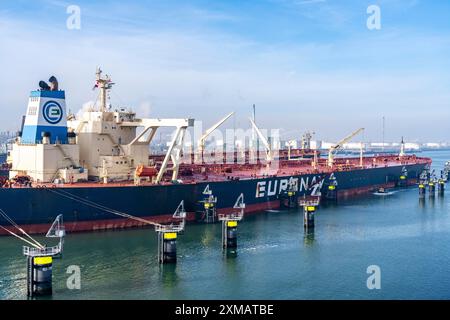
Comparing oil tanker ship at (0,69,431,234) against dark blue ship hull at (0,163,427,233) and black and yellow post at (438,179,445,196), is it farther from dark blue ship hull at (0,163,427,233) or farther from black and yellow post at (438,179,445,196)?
black and yellow post at (438,179,445,196)

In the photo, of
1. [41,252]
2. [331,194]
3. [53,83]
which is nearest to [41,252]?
[41,252]

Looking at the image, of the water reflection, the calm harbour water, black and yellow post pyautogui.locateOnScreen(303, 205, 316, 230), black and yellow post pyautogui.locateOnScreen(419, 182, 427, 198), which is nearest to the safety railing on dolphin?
the calm harbour water

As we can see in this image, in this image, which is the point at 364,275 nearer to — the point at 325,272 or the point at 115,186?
the point at 325,272

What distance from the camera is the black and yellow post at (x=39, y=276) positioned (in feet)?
68.2

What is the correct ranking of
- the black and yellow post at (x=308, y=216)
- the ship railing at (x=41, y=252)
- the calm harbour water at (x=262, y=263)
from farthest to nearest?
the black and yellow post at (x=308, y=216) < the calm harbour water at (x=262, y=263) < the ship railing at (x=41, y=252)

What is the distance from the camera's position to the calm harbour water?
72.8 feet

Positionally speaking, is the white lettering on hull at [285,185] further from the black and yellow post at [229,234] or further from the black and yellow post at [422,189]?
the black and yellow post at [229,234]

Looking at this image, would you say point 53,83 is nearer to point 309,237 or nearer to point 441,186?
point 309,237

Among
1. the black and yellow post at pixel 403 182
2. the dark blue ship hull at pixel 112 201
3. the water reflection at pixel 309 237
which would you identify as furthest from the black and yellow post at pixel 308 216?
the black and yellow post at pixel 403 182

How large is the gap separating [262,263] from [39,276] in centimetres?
1120

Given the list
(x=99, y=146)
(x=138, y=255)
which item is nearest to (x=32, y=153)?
(x=99, y=146)

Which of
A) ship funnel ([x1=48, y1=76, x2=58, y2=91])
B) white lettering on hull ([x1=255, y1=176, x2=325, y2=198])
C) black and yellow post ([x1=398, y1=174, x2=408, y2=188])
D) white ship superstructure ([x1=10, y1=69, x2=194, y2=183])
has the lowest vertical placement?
black and yellow post ([x1=398, y1=174, x2=408, y2=188])

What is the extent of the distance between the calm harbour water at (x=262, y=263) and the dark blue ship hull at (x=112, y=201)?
1244mm

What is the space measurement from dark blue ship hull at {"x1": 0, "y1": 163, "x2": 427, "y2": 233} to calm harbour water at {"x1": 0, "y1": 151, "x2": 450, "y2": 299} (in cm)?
124
